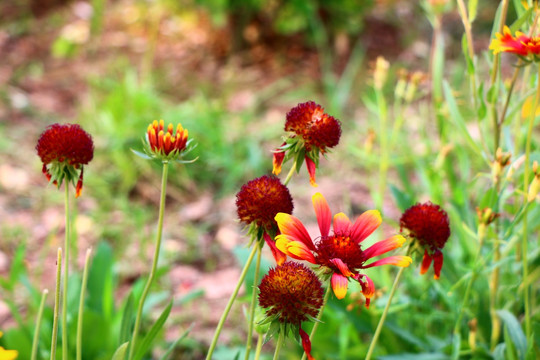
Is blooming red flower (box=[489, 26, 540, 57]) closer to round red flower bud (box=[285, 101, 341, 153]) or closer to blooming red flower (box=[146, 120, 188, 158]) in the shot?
round red flower bud (box=[285, 101, 341, 153])

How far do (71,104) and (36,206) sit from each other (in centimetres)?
84

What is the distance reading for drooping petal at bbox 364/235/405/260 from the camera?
2.40 ft

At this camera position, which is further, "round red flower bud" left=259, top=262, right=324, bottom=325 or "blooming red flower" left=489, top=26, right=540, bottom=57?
"blooming red flower" left=489, top=26, right=540, bottom=57

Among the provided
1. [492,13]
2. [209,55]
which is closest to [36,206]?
[209,55]

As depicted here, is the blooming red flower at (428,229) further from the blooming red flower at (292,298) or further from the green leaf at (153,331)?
the green leaf at (153,331)

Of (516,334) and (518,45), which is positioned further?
(516,334)

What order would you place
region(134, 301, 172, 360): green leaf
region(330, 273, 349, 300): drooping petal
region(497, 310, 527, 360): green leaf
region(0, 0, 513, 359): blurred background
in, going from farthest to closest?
1. region(0, 0, 513, 359): blurred background
2. region(497, 310, 527, 360): green leaf
3. region(134, 301, 172, 360): green leaf
4. region(330, 273, 349, 300): drooping petal

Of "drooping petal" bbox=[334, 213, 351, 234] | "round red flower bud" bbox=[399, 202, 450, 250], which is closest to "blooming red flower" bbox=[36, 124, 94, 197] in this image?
"drooping petal" bbox=[334, 213, 351, 234]

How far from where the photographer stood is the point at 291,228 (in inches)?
28.2

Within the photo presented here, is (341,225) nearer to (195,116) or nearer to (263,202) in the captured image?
(263,202)

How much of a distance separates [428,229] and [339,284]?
0.23 m

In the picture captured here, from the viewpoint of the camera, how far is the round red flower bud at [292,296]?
0.69m

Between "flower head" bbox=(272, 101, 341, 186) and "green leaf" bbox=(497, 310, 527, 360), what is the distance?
56cm

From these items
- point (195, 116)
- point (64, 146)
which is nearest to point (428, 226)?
point (64, 146)
